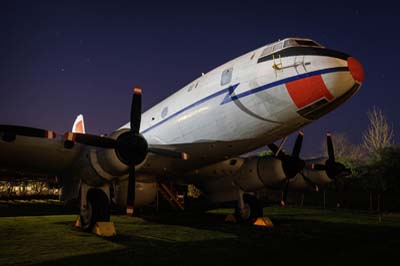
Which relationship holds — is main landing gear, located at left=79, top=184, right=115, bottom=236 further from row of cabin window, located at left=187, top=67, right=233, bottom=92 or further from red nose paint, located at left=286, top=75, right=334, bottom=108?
red nose paint, located at left=286, top=75, right=334, bottom=108

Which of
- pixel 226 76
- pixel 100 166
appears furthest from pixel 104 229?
pixel 226 76

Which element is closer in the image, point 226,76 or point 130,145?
point 130,145

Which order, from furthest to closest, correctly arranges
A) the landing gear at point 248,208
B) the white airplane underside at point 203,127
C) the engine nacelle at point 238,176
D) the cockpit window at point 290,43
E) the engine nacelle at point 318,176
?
the engine nacelle at point 318,176 < the landing gear at point 248,208 < the engine nacelle at point 238,176 < the cockpit window at point 290,43 < the white airplane underside at point 203,127

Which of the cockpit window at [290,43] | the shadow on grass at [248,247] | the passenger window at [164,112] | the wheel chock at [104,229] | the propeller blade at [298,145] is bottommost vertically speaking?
the shadow on grass at [248,247]

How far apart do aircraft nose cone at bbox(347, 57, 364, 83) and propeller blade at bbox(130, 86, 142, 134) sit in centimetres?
617

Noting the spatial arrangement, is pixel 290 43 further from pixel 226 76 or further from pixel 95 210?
pixel 95 210

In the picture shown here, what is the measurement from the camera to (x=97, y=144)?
11008 mm

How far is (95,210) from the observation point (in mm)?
12656

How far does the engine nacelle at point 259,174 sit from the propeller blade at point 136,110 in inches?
241

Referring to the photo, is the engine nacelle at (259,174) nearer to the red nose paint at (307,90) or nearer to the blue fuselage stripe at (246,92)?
the blue fuselage stripe at (246,92)

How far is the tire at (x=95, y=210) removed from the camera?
493 inches

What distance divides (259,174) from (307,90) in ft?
22.8

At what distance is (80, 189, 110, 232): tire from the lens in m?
12.5

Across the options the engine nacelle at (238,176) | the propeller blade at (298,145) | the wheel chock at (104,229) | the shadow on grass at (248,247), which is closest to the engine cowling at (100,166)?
the wheel chock at (104,229)
